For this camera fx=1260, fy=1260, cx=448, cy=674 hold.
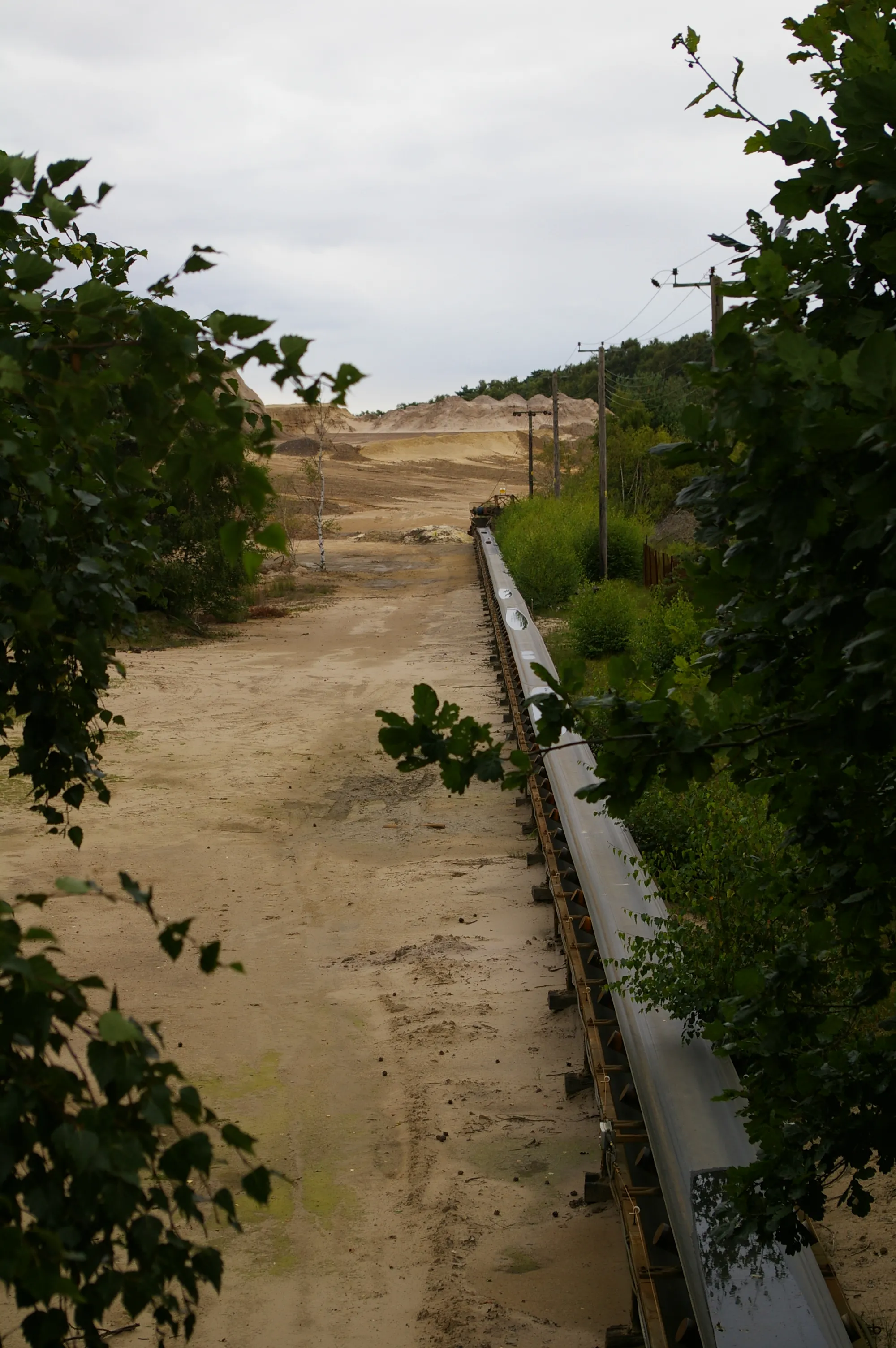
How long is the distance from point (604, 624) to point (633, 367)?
253ft

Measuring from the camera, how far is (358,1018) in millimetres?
7680

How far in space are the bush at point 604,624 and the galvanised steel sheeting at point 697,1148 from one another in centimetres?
1139

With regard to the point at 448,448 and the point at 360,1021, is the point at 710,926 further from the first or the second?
the point at 448,448

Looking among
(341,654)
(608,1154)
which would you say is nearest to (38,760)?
(608,1154)

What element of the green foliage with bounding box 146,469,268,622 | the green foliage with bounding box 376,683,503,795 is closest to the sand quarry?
the green foliage with bounding box 376,683,503,795

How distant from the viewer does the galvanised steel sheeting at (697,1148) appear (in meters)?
3.99

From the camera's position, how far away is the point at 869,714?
2176 millimetres

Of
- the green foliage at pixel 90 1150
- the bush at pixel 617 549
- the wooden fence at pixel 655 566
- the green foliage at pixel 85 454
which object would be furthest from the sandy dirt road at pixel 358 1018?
the bush at pixel 617 549

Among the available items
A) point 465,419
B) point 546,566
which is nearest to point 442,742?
point 546,566

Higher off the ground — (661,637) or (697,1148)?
(661,637)

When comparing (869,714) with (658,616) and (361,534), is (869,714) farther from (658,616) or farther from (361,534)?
(361,534)

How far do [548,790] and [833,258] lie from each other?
9.49m

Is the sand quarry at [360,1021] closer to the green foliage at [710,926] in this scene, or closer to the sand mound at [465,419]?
the green foliage at [710,926]

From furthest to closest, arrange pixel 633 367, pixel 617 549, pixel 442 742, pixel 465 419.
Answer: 1. pixel 465 419
2. pixel 633 367
3. pixel 617 549
4. pixel 442 742
